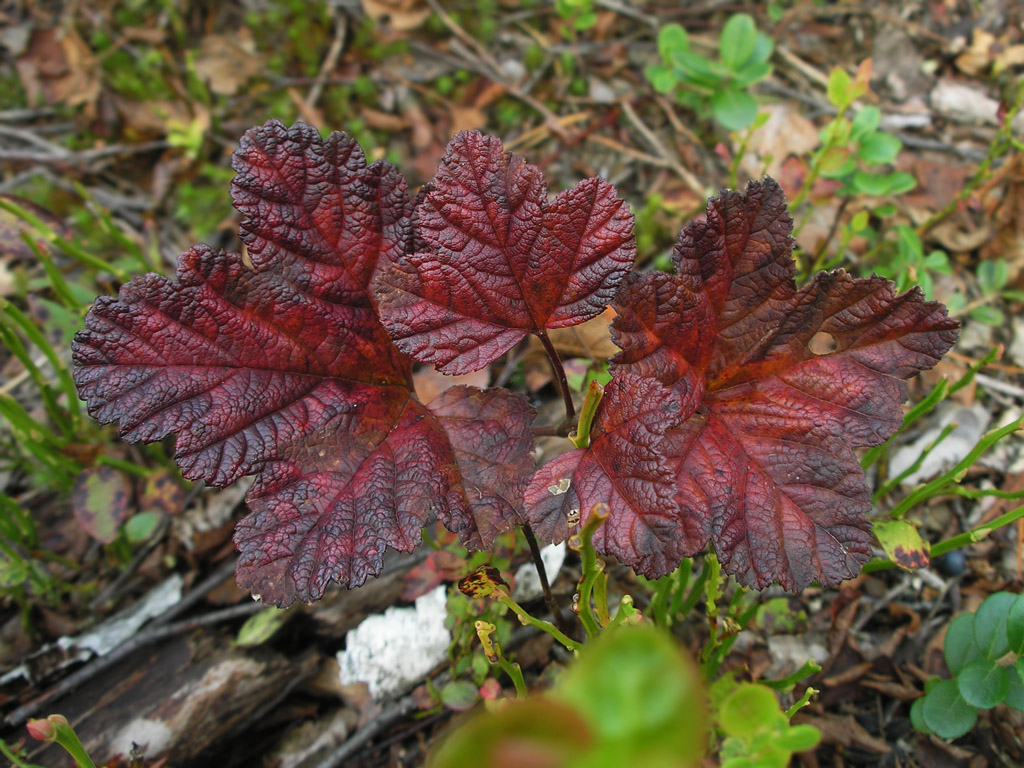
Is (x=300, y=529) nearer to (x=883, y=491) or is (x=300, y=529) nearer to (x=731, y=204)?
(x=731, y=204)

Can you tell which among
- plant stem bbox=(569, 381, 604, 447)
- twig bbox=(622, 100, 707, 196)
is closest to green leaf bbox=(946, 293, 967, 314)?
twig bbox=(622, 100, 707, 196)

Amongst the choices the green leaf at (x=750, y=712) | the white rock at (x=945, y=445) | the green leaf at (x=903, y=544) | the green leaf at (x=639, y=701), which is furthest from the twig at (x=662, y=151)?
the green leaf at (x=639, y=701)

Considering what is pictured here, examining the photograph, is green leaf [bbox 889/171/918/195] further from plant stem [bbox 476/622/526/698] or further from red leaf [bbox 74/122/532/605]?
plant stem [bbox 476/622/526/698]

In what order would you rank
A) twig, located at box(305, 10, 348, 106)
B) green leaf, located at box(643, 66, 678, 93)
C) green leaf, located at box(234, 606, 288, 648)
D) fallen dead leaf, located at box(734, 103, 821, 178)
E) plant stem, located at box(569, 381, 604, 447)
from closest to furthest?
plant stem, located at box(569, 381, 604, 447)
green leaf, located at box(234, 606, 288, 648)
green leaf, located at box(643, 66, 678, 93)
fallen dead leaf, located at box(734, 103, 821, 178)
twig, located at box(305, 10, 348, 106)

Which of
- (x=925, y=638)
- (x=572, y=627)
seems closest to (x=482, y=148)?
(x=572, y=627)

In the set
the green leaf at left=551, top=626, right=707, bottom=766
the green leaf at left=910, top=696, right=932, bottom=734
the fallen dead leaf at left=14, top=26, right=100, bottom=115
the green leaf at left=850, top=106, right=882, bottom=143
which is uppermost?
the fallen dead leaf at left=14, top=26, right=100, bottom=115

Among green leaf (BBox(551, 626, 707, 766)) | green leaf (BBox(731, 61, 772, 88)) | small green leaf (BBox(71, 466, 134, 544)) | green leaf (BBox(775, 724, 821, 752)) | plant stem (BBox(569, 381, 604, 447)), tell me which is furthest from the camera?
green leaf (BBox(731, 61, 772, 88))
